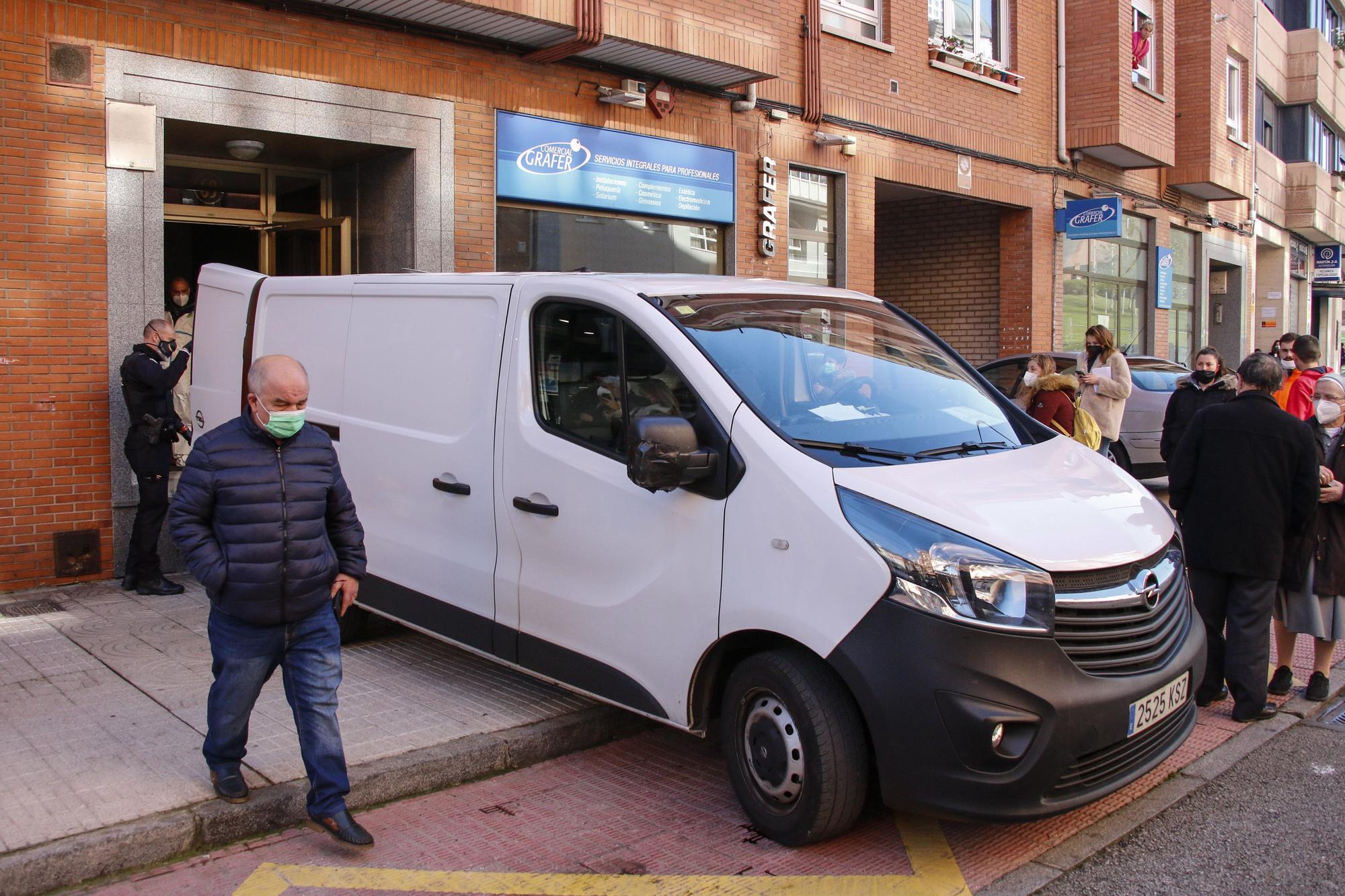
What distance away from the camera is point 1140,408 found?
1303 centimetres

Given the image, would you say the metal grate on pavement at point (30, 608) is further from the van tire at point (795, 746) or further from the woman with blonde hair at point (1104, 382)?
the woman with blonde hair at point (1104, 382)

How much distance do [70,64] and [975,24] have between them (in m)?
11.7

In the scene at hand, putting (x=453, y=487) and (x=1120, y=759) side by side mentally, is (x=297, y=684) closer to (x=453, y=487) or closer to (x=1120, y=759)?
(x=453, y=487)

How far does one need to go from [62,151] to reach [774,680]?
632cm

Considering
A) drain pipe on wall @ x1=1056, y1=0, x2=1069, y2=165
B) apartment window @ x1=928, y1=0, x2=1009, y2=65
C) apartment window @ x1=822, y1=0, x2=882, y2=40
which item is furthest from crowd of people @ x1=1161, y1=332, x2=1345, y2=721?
drain pipe on wall @ x1=1056, y1=0, x2=1069, y2=165

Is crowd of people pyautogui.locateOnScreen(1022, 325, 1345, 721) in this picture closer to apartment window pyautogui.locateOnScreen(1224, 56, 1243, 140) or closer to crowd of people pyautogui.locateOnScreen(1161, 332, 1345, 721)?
crowd of people pyautogui.locateOnScreen(1161, 332, 1345, 721)

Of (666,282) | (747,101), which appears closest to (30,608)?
(666,282)

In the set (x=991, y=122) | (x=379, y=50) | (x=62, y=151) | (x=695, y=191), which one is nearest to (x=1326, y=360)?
(x=991, y=122)

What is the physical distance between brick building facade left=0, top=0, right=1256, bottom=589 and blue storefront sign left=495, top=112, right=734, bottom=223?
13cm

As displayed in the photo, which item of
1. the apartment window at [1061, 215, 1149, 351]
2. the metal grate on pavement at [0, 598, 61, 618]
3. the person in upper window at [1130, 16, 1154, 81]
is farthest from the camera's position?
the person in upper window at [1130, 16, 1154, 81]

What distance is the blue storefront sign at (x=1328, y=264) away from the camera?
104 ft

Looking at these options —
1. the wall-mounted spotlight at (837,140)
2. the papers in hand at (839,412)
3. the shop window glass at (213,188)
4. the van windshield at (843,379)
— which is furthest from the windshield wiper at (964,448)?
the wall-mounted spotlight at (837,140)

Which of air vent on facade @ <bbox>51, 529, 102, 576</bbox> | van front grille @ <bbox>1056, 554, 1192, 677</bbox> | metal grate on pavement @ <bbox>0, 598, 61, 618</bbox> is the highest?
van front grille @ <bbox>1056, 554, 1192, 677</bbox>

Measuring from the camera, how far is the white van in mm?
3670
